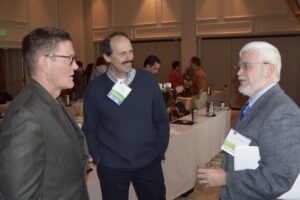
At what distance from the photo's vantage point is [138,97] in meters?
2.12

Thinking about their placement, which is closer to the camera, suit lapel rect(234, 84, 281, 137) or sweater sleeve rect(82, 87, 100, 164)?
suit lapel rect(234, 84, 281, 137)

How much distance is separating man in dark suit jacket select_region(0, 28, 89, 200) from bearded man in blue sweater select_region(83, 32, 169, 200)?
0.66 m

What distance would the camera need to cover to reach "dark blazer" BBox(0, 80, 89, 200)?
3.55 ft

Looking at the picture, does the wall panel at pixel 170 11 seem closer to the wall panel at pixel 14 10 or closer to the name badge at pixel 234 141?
the wall panel at pixel 14 10

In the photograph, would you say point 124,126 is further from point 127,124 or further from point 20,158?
point 20,158

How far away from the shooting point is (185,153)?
3.52 meters

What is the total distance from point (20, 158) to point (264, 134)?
2.92 feet

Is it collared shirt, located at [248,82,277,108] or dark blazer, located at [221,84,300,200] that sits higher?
collared shirt, located at [248,82,277,108]

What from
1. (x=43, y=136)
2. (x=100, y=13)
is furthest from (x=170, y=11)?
(x=43, y=136)

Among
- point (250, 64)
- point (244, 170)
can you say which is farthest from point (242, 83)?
point (244, 170)

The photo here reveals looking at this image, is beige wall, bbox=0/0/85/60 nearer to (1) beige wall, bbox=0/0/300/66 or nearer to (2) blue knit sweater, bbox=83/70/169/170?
(1) beige wall, bbox=0/0/300/66

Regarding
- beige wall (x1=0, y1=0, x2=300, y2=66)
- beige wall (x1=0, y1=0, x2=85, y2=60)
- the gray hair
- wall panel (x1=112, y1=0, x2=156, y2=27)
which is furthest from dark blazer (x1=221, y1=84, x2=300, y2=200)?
wall panel (x1=112, y1=0, x2=156, y2=27)

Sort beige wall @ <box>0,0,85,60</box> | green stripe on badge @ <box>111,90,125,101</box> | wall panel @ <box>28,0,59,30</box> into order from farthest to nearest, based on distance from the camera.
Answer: wall panel @ <box>28,0,59,30</box>, beige wall @ <box>0,0,85,60</box>, green stripe on badge @ <box>111,90,125,101</box>

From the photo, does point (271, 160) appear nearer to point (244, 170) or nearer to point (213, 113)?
point (244, 170)
